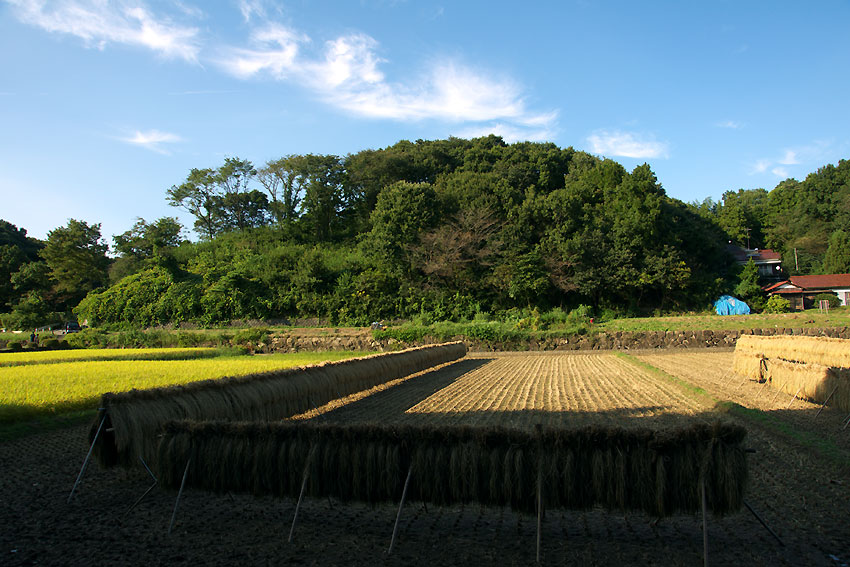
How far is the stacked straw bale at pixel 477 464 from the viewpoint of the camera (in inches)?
181

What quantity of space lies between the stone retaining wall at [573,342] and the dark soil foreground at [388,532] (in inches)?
994

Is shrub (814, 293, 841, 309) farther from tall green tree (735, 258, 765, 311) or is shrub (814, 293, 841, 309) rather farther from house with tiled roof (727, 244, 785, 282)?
house with tiled roof (727, 244, 785, 282)

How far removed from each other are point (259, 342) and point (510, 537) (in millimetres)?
30373

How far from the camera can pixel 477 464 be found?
491 cm

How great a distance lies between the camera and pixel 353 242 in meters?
53.0

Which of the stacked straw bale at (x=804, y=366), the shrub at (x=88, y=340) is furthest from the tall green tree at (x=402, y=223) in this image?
the stacked straw bale at (x=804, y=366)

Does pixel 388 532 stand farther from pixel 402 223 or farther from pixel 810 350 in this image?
pixel 402 223

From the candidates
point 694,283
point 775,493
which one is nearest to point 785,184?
point 694,283

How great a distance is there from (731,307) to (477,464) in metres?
45.0

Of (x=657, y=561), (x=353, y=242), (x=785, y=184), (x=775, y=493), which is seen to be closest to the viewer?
(x=657, y=561)

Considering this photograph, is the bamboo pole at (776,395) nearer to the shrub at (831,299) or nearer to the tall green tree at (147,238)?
the shrub at (831,299)

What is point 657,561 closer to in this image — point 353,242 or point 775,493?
point 775,493

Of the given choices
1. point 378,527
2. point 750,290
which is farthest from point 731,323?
point 378,527

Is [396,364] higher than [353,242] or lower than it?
lower
